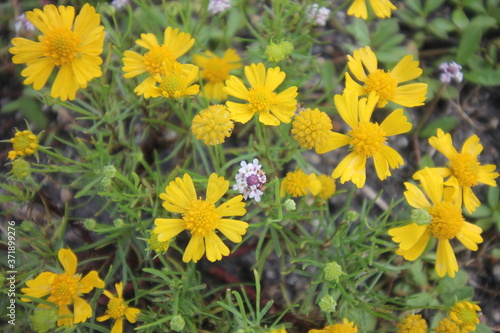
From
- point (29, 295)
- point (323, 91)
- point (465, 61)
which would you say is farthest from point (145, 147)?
point (465, 61)

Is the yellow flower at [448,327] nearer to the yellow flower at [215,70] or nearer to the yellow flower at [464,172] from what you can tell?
the yellow flower at [464,172]

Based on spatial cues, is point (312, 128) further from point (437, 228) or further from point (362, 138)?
point (437, 228)

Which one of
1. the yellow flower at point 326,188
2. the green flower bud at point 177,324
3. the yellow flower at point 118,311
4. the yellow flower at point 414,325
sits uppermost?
the yellow flower at point 326,188

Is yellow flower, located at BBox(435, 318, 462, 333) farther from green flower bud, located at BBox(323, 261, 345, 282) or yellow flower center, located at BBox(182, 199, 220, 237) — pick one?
yellow flower center, located at BBox(182, 199, 220, 237)

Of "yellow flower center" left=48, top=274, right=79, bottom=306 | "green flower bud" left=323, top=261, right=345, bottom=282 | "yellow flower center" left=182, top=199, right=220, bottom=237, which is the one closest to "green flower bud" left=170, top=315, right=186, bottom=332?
"yellow flower center" left=182, top=199, right=220, bottom=237

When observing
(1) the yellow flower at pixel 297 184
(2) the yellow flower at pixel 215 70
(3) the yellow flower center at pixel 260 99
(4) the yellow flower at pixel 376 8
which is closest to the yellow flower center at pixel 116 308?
(1) the yellow flower at pixel 297 184

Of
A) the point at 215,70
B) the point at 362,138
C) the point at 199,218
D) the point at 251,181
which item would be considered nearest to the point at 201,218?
the point at 199,218

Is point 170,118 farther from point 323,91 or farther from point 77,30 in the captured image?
point 323,91
